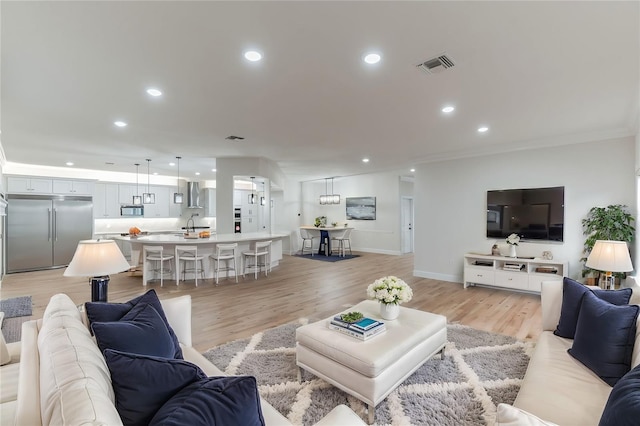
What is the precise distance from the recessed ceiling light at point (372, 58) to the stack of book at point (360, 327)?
6.99 ft

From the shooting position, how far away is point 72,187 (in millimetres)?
8086

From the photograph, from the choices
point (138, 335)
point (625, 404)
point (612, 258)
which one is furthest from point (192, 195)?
point (625, 404)

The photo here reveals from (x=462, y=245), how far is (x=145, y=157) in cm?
697

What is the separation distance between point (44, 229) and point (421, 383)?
9.19m

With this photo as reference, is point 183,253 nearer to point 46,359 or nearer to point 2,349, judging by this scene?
point 2,349

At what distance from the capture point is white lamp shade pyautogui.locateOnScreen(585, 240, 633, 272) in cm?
266

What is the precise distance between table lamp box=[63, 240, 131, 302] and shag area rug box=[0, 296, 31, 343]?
2.26 m

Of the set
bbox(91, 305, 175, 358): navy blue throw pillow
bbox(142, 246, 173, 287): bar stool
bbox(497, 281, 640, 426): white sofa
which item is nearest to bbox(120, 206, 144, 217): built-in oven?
bbox(142, 246, 173, 287): bar stool

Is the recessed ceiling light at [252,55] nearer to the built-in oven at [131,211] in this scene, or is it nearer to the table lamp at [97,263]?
the table lamp at [97,263]

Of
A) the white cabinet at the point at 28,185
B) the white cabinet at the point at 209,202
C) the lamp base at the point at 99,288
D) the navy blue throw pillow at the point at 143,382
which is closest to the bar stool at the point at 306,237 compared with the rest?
the white cabinet at the point at 209,202

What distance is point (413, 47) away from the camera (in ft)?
7.60

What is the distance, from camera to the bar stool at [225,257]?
6.23m

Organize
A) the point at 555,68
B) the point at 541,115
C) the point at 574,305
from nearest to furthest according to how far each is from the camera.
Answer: the point at 574,305 < the point at 555,68 < the point at 541,115

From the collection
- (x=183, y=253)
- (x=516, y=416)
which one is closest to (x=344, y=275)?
(x=183, y=253)
